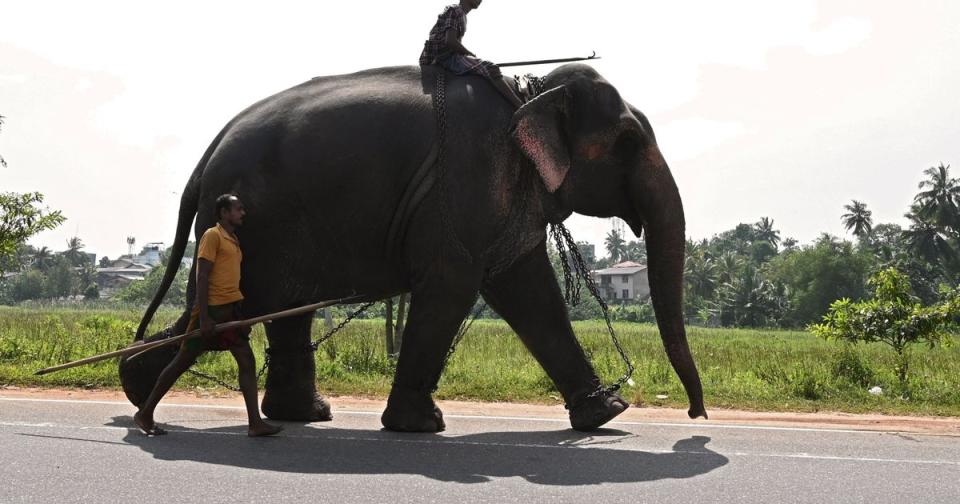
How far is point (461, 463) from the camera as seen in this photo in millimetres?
5383

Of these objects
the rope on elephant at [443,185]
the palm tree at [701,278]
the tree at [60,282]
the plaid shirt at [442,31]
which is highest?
the palm tree at [701,278]

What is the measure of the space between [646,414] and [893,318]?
17.2 feet

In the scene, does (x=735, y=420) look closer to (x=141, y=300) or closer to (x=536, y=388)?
(x=536, y=388)

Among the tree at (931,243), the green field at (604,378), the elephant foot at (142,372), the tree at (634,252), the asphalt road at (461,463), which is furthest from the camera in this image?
the tree at (634,252)

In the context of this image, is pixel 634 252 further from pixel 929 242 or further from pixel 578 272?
pixel 578 272

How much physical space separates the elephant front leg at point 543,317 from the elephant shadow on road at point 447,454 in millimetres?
533

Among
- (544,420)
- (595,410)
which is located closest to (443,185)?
(595,410)

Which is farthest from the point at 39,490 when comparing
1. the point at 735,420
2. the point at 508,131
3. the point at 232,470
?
the point at 735,420

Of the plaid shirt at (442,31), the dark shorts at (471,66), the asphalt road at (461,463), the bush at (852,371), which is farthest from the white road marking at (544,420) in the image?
the bush at (852,371)

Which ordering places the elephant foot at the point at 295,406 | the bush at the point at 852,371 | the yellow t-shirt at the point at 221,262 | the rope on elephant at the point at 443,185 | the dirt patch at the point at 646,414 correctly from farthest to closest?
the bush at the point at 852,371 < the dirt patch at the point at 646,414 < the elephant foot at the point at 295,406 < the rope on elephant at the point at 443,185 < the yellow t-shirt at the point at 221,262

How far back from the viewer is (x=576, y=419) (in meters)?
6.95

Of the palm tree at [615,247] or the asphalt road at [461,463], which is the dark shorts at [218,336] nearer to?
the asphalt road at [461,463]

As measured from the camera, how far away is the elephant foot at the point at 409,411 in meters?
6.48

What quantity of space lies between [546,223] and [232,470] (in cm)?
302
